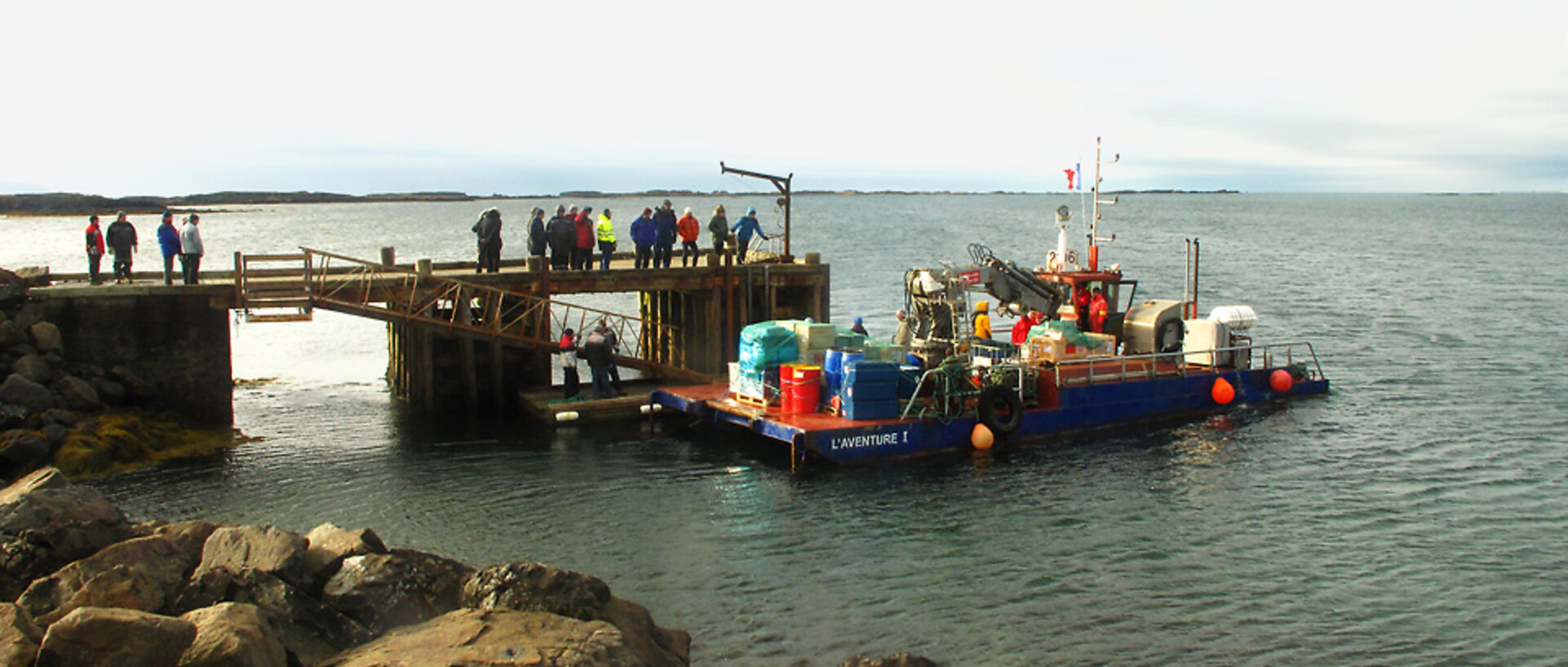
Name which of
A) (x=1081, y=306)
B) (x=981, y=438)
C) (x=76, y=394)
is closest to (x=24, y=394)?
(x=76, y=394)

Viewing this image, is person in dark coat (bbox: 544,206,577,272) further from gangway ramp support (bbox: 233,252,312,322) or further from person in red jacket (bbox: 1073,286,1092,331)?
person in red jacket (bbox: 1073,286,1092,331)

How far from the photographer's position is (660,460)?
21.1 m

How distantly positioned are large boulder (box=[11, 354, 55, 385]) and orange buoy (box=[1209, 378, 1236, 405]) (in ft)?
73.0

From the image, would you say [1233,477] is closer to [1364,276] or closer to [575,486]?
[575,486]

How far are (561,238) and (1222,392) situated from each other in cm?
1446

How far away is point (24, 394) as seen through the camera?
19.6m

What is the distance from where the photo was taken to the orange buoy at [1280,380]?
88.6 ft

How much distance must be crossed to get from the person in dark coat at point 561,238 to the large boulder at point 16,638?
16.8 m

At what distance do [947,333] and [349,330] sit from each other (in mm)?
24791

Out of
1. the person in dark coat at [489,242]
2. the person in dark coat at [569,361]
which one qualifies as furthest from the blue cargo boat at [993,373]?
the person in dark coat at [489,242]

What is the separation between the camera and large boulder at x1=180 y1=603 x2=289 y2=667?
9055 mm

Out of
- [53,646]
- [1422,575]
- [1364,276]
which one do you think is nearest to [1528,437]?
[1422,575]

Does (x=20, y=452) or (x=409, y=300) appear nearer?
(x=20, y=452)

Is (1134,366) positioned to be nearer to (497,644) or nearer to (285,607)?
(497,644)
